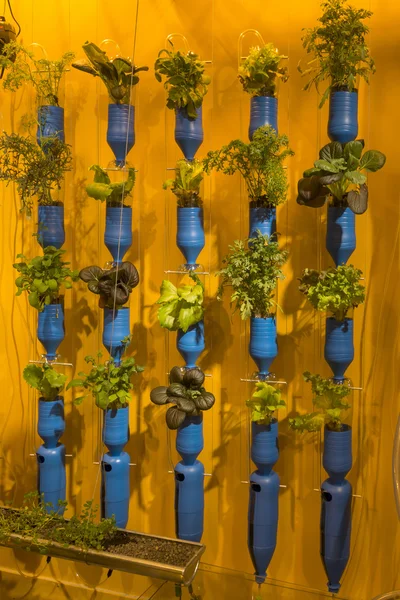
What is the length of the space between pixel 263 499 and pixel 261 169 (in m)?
1.36

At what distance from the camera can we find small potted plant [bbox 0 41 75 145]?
3191mm

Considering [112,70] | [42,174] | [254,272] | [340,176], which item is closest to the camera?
[340,176]

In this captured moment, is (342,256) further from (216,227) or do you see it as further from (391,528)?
(391,528)

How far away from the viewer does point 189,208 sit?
302 centimetres

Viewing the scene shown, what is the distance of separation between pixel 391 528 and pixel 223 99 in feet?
6.56

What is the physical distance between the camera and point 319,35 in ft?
9.22

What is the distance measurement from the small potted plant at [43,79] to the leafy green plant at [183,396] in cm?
120

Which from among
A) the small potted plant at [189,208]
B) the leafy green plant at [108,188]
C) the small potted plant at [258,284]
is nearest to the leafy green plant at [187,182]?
the small potted plant at [189,208]

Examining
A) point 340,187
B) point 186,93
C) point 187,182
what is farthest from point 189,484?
point 186,93

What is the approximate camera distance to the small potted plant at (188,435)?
9.85ft

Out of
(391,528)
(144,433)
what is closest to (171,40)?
(144,433)

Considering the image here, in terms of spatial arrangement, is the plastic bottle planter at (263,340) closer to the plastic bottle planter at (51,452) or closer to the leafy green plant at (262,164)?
the leafy green plant at (262,164)

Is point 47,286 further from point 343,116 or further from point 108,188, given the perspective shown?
point 343,116

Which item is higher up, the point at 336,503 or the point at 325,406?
the point at 325,406
